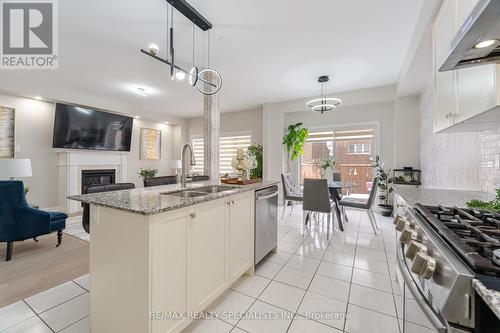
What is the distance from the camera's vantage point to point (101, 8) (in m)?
2.21

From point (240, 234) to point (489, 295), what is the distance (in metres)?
1.66

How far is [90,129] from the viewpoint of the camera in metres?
5.05

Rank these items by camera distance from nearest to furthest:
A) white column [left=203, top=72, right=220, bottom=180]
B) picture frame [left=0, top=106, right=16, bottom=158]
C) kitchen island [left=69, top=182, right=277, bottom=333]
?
1. kitchen island [left=69, top=182, right=277, bottom=333]
2. white column [left=203, top=72, right=220, bottom=180]
3. picture frame [left=0, top=106, right=16, bottom=158]

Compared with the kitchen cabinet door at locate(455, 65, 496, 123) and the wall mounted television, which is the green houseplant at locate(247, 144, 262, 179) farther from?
the kitchen cabinet door at locate(455, 65, 496, 123)

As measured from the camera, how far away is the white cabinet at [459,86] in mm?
1015

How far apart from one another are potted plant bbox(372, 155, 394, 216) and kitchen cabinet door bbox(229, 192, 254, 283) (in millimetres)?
3606

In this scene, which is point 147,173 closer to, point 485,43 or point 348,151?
point 348,151

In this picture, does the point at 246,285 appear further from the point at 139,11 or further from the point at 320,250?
the point at 139,11

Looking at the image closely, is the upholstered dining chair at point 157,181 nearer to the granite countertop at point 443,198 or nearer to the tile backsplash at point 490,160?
the granite countertop at point 443,198

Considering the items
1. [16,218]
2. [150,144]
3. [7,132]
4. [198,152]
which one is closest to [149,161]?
[150,144]

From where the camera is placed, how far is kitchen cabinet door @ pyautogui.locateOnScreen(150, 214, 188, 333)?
1182mm

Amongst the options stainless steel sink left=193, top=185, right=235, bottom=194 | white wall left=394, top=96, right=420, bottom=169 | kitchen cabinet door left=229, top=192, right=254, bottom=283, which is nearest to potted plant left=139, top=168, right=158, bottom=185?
stainless steel sink left=193, top=185, right=235, bottom=194

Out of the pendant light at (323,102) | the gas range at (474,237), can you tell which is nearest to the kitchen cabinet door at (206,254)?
the gas range at (474,237)

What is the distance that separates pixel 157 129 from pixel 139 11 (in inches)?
205
